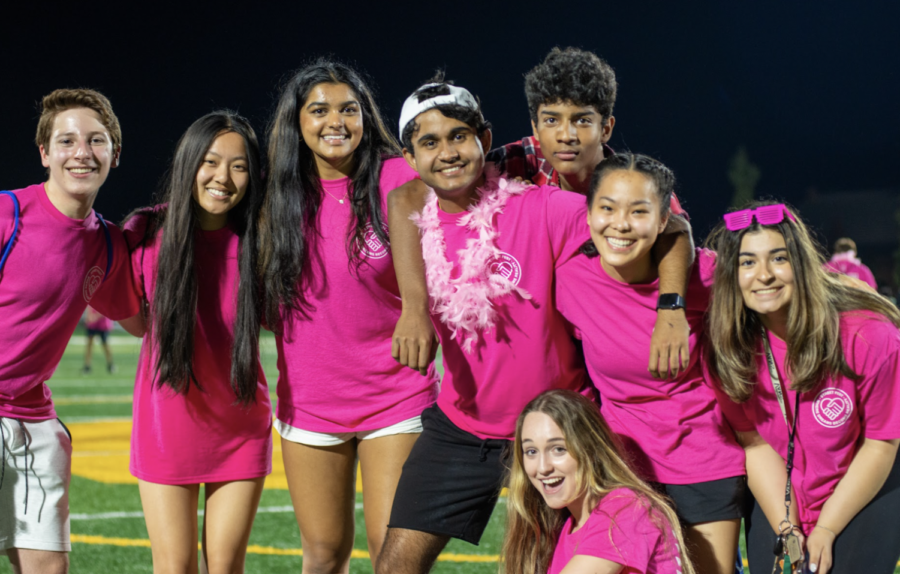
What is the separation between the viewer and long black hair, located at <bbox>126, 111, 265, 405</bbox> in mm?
2891

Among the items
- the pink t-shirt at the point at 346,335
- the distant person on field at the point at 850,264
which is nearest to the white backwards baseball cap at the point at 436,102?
the pink t-shirt at the point at 346,335

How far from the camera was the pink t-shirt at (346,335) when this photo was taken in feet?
9.66

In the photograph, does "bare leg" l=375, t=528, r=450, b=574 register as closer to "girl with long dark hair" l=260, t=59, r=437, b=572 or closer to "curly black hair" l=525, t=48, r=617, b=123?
"girl with long dark hair" l=260, t=59, r=437, b=572

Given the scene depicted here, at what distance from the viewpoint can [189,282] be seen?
114 inches

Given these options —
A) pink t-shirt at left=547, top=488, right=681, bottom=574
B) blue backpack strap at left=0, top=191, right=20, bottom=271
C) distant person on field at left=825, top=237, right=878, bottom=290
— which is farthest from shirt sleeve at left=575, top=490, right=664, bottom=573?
distant person on field at left=825, top=237, right=878, bottom=290

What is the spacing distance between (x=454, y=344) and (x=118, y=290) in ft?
3.91

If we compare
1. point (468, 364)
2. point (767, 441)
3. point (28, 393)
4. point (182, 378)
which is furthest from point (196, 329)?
point (767, 441)

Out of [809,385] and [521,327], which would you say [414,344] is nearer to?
[521,327]

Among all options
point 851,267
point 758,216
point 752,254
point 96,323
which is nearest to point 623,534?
point 752,254

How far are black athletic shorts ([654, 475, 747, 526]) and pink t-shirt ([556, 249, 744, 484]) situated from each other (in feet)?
0.07

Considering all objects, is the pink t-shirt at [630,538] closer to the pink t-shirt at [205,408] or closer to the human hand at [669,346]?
the human hand at [669,346]

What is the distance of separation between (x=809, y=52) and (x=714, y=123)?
16.3 ft

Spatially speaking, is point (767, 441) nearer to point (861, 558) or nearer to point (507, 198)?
point (861, 558)

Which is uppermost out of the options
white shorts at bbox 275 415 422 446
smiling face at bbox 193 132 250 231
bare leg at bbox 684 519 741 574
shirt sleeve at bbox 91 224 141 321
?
smiling face at bbox 193 132 250 231
